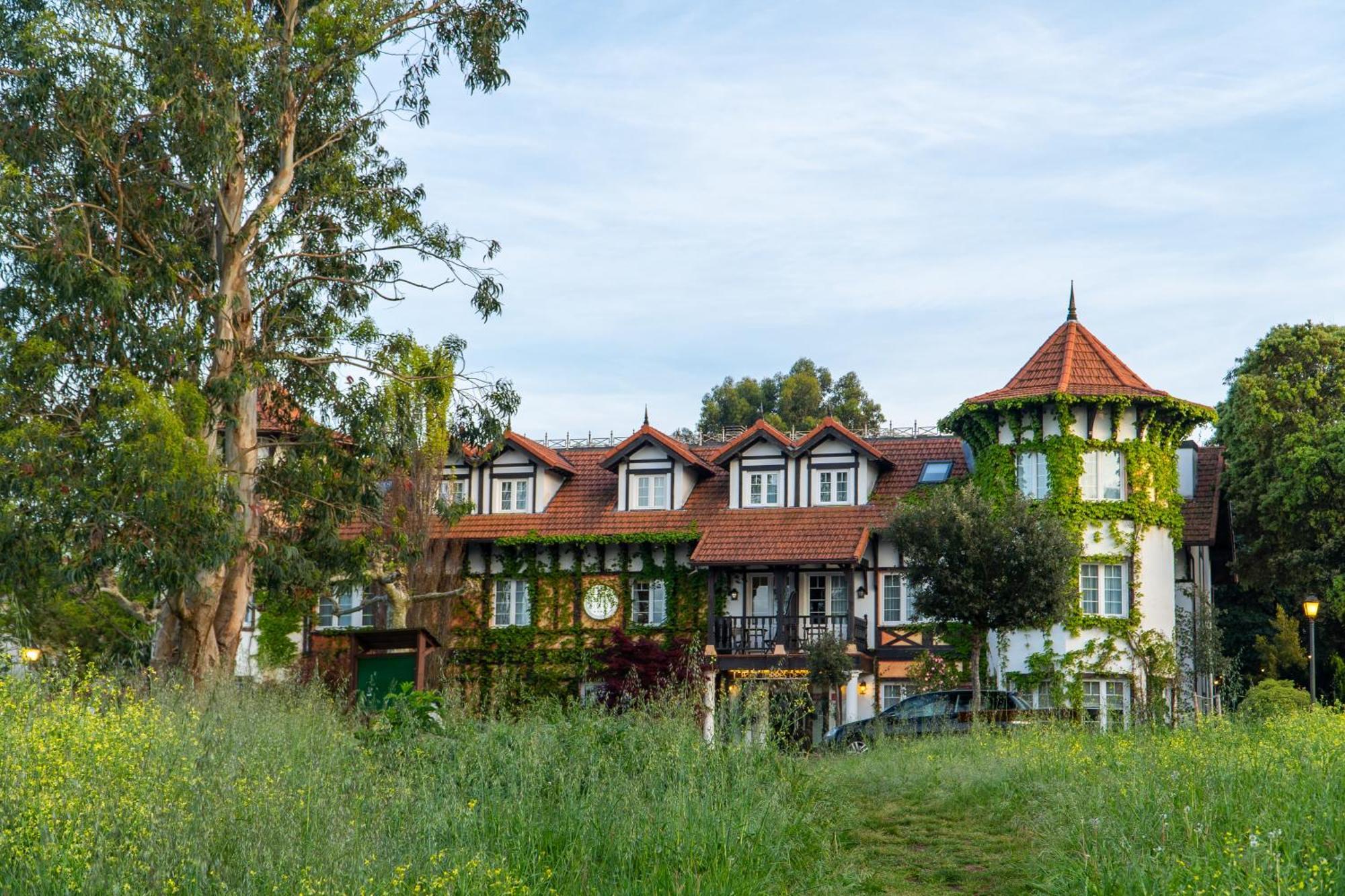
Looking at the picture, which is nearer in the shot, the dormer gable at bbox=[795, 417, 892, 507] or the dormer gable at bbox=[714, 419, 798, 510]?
the dormer gable at bbox=[795, 417, 892, 507]

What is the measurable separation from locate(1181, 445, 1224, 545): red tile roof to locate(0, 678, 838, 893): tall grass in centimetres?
2391

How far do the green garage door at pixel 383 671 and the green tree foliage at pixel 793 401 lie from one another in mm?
38549

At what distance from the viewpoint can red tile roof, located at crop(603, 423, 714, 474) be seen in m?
35.7

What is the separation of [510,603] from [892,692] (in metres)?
9.86

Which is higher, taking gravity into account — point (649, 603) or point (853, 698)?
point (649, 603)

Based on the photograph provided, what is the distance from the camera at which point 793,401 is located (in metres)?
58.2

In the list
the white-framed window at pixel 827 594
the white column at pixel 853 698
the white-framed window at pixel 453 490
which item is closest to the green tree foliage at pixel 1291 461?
the white-framed window at pixel 827 594

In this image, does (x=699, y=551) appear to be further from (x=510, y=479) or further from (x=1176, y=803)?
(x=1176, y=803)

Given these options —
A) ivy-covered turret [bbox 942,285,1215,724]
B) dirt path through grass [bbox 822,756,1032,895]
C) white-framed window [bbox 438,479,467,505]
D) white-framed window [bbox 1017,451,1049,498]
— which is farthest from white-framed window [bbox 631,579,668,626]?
dirt path through grass [bbox 822,756,1032,895]

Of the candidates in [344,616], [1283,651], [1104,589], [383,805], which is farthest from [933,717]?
[344,616]

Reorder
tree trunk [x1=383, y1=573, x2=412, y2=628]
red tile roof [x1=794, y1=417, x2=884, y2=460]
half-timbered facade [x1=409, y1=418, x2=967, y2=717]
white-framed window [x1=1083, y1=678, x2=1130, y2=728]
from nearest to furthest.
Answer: white-framed window [x1=1083, y1=678, x2=1130, y2=728], tree trunk [x1=383, y1=573, x2=412, y2=628], half-timbered facade [x1=409, y1=418, x2=967, y2=717], red tile roof [x1=794, y1=417, x2=884, y2=460]

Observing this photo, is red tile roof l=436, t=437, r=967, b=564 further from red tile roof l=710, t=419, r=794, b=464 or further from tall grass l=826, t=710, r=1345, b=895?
tall grass l=826, t=710, r=1345, b=895

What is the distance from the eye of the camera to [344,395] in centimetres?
2491

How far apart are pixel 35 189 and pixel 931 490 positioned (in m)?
20.5
